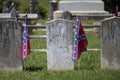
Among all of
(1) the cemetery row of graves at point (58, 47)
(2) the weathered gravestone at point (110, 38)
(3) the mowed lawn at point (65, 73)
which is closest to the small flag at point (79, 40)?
(1) the cemetery row of graves at point (58, 47)

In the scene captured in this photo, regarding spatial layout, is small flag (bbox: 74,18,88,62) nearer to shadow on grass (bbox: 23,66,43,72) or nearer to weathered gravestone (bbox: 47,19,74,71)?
weathered gravestone (bbox: 47,19,74,71)

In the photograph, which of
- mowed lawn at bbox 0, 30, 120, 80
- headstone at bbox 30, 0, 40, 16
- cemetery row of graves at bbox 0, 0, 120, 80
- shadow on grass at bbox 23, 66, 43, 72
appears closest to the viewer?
mowed lawn at bbox 0, 30, 120, 80

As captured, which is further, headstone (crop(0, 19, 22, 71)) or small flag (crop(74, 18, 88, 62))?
small flag (crop(74, 18, 88, 62))

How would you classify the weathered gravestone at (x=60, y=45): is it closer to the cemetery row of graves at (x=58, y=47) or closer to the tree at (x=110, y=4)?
Answer: the cemetery row of graves at (x=58, y=47)

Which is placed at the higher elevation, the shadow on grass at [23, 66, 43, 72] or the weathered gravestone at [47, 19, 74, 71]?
the weathered gravestone at [47, 19, 74, 71]

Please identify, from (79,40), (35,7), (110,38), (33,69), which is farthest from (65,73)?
(35,7)

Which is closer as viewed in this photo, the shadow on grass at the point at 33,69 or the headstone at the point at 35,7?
the shadow on grass at the point at 33,69

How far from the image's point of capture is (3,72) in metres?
10.9

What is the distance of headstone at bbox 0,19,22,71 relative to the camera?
428 inches

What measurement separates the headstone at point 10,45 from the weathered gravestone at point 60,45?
79cm

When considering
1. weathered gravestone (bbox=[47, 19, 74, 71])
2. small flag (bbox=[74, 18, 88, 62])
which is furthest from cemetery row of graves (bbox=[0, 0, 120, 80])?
small flag (bbox=[74, 18, 88, 62])

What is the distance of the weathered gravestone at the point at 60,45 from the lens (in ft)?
35.7

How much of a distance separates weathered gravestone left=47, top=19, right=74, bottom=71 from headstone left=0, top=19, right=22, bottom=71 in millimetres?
787

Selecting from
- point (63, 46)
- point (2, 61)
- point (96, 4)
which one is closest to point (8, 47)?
point (2, 61)
